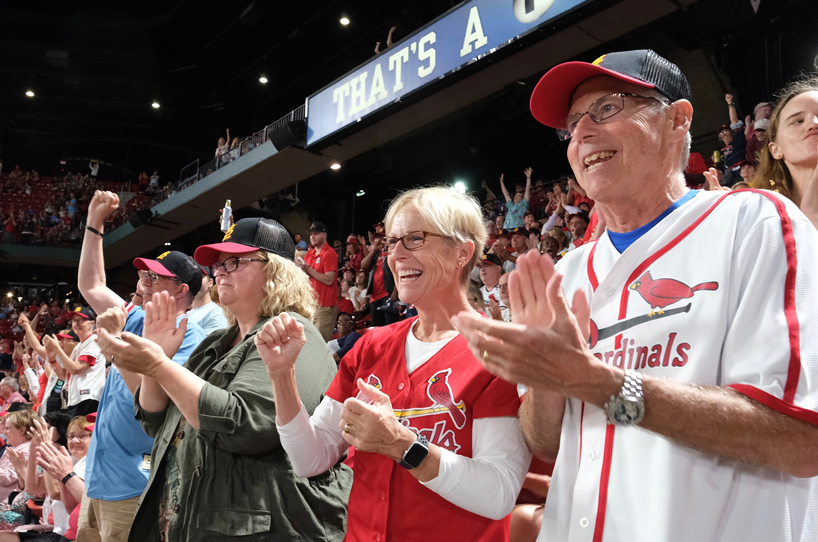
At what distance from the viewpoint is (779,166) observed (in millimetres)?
1846

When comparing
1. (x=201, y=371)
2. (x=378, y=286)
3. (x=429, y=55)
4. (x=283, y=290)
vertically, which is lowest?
(x=201, y=371)

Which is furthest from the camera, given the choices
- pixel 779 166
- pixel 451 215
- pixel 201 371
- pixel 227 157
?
pixel 227 157

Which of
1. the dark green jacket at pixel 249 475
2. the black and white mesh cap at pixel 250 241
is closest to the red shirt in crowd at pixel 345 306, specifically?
the black and white mesh cap at pixel 250 241

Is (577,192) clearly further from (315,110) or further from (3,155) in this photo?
(3,155)

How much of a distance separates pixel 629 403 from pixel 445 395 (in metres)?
0.58

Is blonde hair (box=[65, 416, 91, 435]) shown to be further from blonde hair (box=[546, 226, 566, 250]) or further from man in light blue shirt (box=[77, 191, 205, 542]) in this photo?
blonde hair (box=[546, 226, 566, 250])

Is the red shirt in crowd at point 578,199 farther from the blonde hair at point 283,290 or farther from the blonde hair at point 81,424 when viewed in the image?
the blonde hair at point 81,424

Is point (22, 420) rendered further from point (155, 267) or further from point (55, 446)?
point (155, 267)

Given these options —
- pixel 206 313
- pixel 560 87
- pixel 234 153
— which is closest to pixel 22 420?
pixel 206 313

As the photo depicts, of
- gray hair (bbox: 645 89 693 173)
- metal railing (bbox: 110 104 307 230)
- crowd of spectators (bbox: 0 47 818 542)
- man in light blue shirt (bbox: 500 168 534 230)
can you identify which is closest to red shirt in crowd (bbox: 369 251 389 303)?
crowd of spectators (bbox: 0 47 818 542)

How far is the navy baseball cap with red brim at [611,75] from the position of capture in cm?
124

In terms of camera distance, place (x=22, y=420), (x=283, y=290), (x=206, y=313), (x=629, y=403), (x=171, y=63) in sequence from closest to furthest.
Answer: (x=629, y=403), (x=283, y=290), (x=206, y=313), (x=22, y=420), (x=171, y=63)

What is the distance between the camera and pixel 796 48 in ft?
26.5

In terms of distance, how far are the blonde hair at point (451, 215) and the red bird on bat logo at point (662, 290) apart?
704mm
